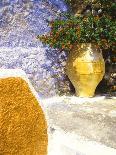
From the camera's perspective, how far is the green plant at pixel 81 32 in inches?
215

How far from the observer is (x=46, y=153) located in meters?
2.60

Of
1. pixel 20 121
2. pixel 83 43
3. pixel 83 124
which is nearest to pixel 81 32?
pixel 83 43

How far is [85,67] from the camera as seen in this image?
555 centimetres

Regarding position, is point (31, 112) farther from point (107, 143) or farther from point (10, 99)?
point (107, 143)

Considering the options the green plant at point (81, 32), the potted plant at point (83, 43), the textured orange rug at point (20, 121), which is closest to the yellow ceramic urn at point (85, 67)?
the potted plant at point (83, 43)

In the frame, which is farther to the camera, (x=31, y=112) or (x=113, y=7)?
(x=113, y=7)

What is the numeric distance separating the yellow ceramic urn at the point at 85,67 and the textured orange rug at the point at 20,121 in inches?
122

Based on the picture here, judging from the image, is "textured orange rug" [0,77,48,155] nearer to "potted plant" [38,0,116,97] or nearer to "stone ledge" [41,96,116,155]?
"stone ledge" [41,96,116,155]

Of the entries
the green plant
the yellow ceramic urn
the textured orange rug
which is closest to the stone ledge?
the textured orange rug

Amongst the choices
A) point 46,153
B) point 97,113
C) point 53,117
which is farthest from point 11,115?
point 97,113

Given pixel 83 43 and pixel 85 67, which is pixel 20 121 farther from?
pixel 83 43

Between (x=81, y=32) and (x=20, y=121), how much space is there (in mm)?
3289

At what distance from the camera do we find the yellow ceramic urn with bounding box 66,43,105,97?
5566 mm

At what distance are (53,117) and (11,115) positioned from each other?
1.94 meters
